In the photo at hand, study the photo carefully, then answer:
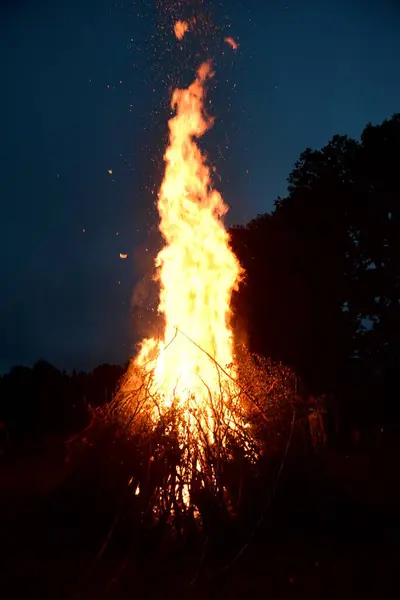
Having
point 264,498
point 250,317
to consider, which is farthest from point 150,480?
point 250,317

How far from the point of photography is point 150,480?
6516 millimetres

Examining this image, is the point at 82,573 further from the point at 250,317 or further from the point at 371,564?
the point at 250,317

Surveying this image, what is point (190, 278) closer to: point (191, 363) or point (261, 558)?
point (191, 363)

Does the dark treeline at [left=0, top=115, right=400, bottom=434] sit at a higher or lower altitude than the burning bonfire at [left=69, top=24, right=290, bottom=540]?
higher

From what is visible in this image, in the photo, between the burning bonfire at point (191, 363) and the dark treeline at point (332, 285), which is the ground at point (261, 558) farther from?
the dark treeline at point (332, 285)

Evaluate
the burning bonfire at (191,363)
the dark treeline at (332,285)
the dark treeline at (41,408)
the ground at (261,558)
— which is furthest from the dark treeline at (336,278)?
the ground at (261,558)

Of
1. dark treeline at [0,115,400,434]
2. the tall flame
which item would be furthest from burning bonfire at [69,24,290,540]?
dark treeline at [0,115,400,434]

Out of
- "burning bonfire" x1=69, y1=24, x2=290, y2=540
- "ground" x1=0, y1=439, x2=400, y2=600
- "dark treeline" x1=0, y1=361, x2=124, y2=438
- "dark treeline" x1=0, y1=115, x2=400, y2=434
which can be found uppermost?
"dark treeline" x1=0, y1=115, x2=400, y2=434

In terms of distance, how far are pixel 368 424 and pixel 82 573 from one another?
13663 mm

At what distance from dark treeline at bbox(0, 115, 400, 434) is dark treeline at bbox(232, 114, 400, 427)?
35 mm

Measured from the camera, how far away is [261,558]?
5652 mm

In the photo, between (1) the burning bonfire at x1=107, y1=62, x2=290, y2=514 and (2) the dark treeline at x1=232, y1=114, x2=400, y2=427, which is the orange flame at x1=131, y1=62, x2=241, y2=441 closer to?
(1) the burning bonfire at x1=107, y1=62, x2=290, y2=514

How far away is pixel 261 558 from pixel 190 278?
4.45m

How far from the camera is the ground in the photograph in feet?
16.2
